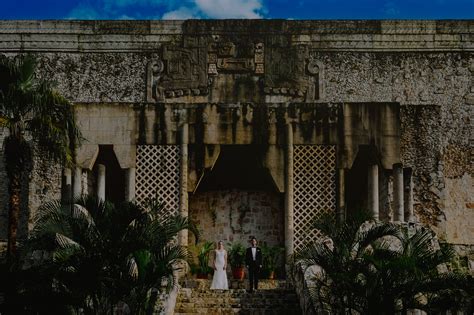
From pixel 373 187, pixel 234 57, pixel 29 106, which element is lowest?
pixel 373 187

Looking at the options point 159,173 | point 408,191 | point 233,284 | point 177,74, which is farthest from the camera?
point 177,74

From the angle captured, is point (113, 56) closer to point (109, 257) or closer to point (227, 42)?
point (227, 42)

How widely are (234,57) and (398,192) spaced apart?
7526 millimetres

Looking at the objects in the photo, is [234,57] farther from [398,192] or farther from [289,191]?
[398,192]

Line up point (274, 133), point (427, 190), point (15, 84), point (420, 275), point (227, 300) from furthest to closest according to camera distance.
→ point (427, 190) → point (274, 133) → point (15, 84) → point (227, 300) → point (420, 275)

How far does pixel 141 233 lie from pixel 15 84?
18.7 feet

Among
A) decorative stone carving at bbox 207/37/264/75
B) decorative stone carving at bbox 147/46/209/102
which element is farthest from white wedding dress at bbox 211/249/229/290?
decorative stone carving at bbox 207/37/264/75

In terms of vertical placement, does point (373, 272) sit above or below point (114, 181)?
below

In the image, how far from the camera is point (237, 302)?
19.7 m

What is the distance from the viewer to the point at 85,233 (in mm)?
17359

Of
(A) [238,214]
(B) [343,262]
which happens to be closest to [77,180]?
(A) [238,214]

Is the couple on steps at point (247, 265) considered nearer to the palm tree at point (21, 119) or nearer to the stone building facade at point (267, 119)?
the stone building facade at point (267, 119)

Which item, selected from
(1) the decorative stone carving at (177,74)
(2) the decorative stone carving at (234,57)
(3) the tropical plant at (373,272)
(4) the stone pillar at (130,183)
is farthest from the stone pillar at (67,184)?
(3) the tropical plant at (373,272)

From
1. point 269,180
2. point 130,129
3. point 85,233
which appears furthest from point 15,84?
point 269,180
